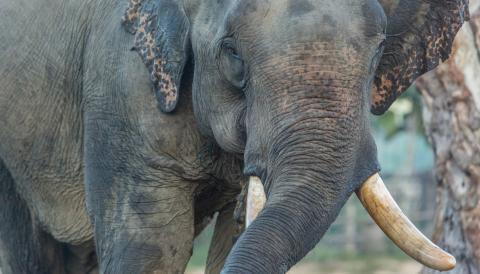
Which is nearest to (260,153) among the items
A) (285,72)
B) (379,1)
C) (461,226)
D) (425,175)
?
(285,72)

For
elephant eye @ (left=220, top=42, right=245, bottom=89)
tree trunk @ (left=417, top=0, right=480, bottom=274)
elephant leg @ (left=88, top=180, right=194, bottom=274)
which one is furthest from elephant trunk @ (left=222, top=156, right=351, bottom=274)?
tree trunk @ (left=417, top=0, right=480, bottom=274)

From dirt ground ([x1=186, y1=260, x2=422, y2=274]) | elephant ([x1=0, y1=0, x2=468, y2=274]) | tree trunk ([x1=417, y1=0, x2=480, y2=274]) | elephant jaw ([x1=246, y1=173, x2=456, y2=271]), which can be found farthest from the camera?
dirt ground ([x1=186, y1=260, x2=422, y2=274])

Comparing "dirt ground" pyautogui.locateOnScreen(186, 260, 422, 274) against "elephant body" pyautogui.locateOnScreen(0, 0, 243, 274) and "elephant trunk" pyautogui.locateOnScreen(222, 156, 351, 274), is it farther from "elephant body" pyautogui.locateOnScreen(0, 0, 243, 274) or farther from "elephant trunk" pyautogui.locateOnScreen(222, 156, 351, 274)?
"elephant trunk" pyautogui.locateOnScreen(222, 156, 351, 274)

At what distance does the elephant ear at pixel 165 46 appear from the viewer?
6371 mm

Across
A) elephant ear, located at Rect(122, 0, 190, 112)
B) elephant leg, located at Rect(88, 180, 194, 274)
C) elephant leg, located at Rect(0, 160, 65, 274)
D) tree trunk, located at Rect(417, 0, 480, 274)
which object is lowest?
tree trunk, located at Rect(417, 0, 480, 274)

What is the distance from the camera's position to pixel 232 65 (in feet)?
19.7

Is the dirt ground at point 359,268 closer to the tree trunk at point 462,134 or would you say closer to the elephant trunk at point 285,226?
the tree trunk at point 462,134

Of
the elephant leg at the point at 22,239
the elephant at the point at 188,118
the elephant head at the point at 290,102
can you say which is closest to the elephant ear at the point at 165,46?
the elephant at the point at 188,118

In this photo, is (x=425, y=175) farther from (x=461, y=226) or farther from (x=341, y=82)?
(x=341, y=82)

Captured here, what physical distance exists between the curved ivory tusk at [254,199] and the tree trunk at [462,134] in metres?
3.24

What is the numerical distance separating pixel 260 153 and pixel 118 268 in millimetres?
1201

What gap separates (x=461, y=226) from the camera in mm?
8914

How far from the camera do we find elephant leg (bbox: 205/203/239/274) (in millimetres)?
7340

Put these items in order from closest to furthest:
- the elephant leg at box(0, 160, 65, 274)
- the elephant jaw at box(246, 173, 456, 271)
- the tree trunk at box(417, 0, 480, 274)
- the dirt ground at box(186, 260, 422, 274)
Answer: the elephant jaw at box(246, 173, 456, 271) → the elephant leg at box(0, 160, 65, 274) → the tree trunk at box(417, 0, 480, 274) → the dirt ground at box(186, 260, 422, 274)
